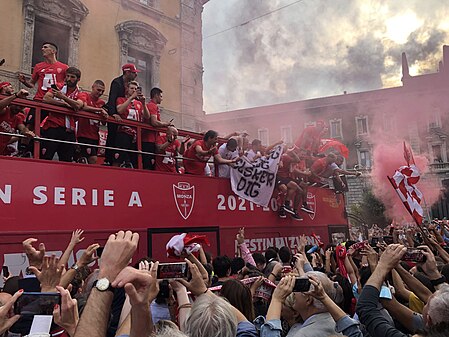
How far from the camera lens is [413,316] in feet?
8.39

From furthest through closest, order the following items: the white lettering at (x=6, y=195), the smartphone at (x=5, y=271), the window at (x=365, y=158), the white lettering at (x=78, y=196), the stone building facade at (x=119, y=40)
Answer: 1. the window at (x=365, y=158)
2. the stone building facade at (x=119, y=40)
3. the white lettering at (x=78, y=196)
4. the white lettering at (x=6, y=195)
5. the smartphone at (x=5, y=271)

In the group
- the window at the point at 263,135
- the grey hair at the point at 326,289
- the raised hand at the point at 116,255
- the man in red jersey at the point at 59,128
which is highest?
the window at the point at 263,135

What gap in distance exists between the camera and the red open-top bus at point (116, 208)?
4.27m

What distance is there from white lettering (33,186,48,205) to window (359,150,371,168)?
1170 inches

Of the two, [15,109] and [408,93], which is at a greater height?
[408,93]

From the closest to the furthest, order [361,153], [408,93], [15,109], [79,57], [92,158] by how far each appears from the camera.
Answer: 1. [15,109]
2. [92,158]
3. [79,57]
4. [408,93]
5. [361,153]

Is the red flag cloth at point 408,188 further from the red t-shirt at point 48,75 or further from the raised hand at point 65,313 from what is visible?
the raised hand at point 65,313

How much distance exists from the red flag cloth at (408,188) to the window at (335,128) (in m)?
29.2

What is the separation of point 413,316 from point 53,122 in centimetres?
442

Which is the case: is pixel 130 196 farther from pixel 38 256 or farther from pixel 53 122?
pixel 38 256

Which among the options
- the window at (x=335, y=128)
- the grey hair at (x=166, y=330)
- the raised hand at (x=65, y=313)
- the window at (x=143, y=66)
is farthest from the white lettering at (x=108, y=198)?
the window at (x=335, y=128)

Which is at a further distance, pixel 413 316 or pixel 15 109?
pixel 15 109

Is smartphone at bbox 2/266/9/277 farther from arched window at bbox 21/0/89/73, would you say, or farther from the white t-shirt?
arched window at bbox 21/0/89/73

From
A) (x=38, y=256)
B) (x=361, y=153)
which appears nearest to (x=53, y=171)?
(x=38, y=256)
